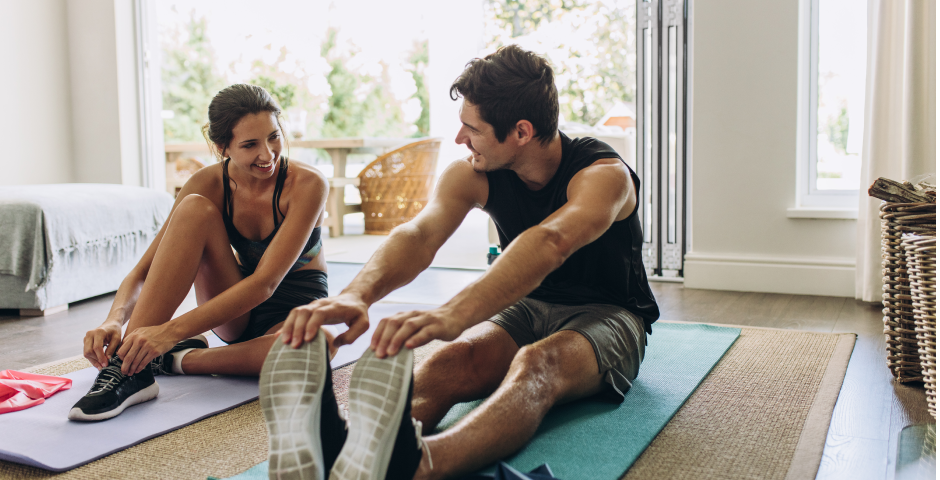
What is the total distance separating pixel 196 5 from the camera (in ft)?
26.3

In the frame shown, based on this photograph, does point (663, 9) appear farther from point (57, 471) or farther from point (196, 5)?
point (196, 5)

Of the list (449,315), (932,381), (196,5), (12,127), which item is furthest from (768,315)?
(196,5)

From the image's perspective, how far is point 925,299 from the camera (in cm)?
141

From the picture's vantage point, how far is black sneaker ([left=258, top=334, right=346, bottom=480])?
A: 93cm

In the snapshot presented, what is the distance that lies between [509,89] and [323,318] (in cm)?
62

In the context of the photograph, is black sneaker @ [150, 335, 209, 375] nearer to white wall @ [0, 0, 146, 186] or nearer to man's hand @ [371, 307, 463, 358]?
man's hand @ [371, 307, 463, 358]

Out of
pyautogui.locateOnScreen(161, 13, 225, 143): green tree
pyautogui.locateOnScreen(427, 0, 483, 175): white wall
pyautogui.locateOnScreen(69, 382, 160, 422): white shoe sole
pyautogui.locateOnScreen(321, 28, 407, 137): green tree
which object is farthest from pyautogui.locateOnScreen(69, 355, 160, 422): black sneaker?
pyautogui.locateOnScreen(161, 13, 225, 143): green tree

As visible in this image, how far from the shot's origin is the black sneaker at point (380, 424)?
901 mm

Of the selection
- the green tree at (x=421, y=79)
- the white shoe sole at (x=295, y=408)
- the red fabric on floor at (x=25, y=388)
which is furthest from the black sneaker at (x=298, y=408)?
the green tree at (x=421, y=79)

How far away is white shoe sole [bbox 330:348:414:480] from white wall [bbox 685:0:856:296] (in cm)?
242

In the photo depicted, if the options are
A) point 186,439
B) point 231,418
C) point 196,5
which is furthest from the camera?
point 196,5

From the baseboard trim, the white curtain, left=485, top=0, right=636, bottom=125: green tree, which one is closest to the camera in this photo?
the white curtain

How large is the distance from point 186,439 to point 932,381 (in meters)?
1.51

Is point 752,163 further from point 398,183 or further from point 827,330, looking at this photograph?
point 398,183
